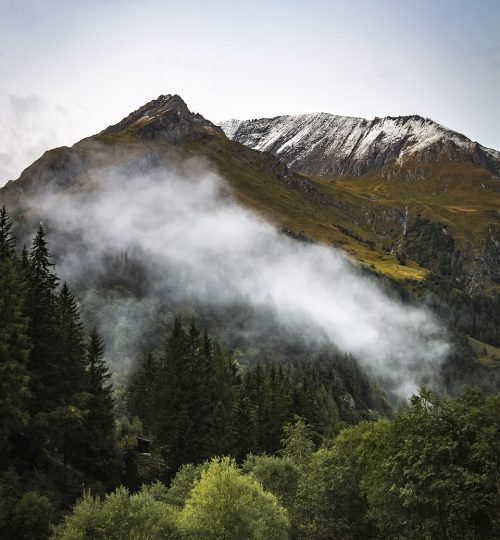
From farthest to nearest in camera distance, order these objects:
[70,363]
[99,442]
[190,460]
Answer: [190,460] < [70,363] < [99,442]

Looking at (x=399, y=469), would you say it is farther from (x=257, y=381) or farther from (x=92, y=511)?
(x=257, y=381)

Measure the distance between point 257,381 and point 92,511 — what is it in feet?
230

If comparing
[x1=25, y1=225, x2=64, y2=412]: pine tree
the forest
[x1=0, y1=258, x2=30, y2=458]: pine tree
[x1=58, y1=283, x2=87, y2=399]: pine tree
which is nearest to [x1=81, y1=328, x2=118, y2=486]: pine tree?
the forest

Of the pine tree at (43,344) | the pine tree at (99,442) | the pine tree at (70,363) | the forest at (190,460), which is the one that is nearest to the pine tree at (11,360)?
the forest at (190,460)

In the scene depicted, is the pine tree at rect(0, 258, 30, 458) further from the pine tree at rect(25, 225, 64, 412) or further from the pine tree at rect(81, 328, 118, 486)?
the pine tree at rect(81, 328, 118, 486)

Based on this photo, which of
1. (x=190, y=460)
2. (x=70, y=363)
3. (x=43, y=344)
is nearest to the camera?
(x=43, y=344)

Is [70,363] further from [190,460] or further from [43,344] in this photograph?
[190,460]

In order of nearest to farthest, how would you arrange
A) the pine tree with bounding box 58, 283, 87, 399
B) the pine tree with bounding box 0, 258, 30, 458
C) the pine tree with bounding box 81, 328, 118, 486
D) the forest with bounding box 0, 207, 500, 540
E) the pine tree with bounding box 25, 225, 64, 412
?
the forest with bounding box 0, 207, 500, 540 → the pine tree with bounding box 0, 258, 30, 458 → the pine tree with bounding box 25, 225, 64, 412 → the pine tree with bounding box 58, 283, 87, 399 → the pine tree with bounding box 81, 328, 118, 486

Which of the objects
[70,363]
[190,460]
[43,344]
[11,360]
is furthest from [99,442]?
[190,460]

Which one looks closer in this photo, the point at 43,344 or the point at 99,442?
the point at 43,344

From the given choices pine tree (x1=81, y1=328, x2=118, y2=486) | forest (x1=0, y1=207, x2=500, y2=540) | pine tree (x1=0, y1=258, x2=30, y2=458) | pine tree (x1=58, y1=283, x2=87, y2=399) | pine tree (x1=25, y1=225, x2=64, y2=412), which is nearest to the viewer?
forest (x1=0, y1=207, x2=500, y2=540)

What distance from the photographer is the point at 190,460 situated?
243 ft

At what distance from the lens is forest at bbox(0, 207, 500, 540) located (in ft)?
123

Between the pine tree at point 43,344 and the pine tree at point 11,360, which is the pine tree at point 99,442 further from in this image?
the pine tree at point 11,360
